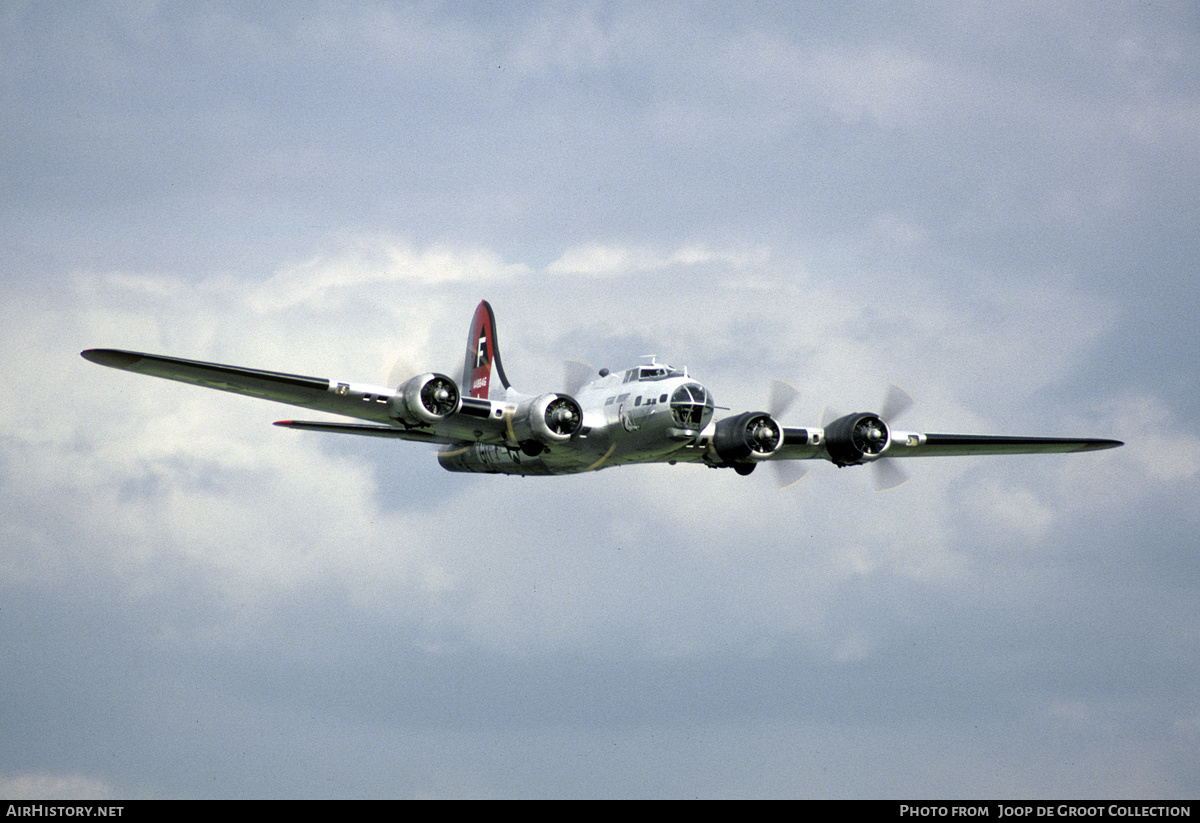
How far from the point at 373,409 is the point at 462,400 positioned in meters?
2.90

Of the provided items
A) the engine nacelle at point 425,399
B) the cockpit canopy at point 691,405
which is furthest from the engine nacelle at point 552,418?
the cockpit canopy at point 691,405

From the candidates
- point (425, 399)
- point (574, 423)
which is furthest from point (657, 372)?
point (425, 399)

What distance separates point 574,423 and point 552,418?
0.76 m

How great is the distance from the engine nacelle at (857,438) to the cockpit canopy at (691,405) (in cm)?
687

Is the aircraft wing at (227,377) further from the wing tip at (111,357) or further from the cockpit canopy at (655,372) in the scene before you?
the cockpit canopy at (655,372)

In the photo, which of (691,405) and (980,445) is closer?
(691,405)

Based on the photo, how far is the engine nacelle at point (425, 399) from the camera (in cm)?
3741

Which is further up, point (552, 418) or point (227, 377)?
point (227, 377)

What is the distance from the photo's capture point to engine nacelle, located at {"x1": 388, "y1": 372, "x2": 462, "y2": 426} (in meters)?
37.4

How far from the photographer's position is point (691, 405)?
3853cm

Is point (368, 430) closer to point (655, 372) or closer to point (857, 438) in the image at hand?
point (655, 372)
